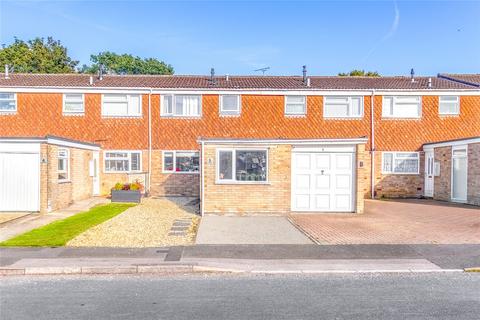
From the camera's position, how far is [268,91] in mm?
21094

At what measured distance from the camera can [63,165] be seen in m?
15.5

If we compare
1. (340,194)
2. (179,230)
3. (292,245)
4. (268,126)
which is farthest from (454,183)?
(179,230)

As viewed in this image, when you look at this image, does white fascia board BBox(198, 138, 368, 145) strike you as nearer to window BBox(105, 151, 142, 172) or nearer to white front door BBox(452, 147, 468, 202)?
white front door BBox(452, 147, 468, 202)

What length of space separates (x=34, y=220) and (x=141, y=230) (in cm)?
417

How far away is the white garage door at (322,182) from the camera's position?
14156 mm

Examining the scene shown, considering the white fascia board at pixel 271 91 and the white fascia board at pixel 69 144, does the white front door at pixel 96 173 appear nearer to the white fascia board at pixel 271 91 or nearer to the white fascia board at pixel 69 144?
the white fascia board at pixel 69 144

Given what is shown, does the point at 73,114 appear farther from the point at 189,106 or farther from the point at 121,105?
the point at 189,106

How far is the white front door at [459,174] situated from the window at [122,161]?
16.0 meters

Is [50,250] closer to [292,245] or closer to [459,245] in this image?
[292,245]

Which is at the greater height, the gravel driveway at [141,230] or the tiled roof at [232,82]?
the tiled roof at [232,82]

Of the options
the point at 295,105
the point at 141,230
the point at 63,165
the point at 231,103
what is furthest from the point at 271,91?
the point at 141,230

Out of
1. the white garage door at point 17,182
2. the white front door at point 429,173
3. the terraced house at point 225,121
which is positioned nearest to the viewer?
the white garage door at point 17,182

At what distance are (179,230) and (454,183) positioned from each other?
14.6 meters

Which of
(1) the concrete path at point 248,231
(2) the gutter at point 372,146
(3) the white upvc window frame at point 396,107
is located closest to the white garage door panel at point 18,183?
(1) the concrete path at point 248,231
